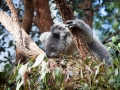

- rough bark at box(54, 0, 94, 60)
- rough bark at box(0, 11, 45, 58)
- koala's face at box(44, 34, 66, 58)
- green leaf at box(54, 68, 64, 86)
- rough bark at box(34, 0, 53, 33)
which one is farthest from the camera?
rough bark at box(34, 0, 53, 33)

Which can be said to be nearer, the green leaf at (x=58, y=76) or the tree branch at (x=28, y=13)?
the green leaf at (x=58, y=76)

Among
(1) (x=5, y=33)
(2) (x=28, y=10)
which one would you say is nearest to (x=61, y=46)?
(2) (x=28, y=10)

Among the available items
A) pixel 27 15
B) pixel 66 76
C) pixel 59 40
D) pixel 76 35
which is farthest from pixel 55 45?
pixel 66 76

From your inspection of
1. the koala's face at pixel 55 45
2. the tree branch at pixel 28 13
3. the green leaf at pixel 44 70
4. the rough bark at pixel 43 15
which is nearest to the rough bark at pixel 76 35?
the green leaf at pixel 44 70

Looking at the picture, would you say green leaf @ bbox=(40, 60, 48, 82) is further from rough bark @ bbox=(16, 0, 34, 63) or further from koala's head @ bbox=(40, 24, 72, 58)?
rough bark @ bbox=(16, 0, 34, 63)

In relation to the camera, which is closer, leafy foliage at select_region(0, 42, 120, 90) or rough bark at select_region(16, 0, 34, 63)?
leafy foliage at select_region(0, 42, 120, 90)

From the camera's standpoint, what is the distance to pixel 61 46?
7.93 ft

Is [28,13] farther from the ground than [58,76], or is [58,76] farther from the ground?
[28,13]

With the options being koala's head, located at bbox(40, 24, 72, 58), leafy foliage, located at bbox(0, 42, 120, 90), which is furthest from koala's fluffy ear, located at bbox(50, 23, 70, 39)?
leafy foliage, located at bbox(0, 42, 120, 90)

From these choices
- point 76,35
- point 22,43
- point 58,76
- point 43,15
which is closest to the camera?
point 58,76

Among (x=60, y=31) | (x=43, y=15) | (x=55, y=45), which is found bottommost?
(x=55, y=45)

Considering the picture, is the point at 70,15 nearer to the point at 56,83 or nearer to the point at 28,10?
the point at 56,83

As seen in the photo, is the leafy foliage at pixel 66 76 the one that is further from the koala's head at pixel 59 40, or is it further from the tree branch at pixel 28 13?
the tree branch at pixel 28 13

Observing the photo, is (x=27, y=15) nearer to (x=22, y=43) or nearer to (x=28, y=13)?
(x=28, y=13)
